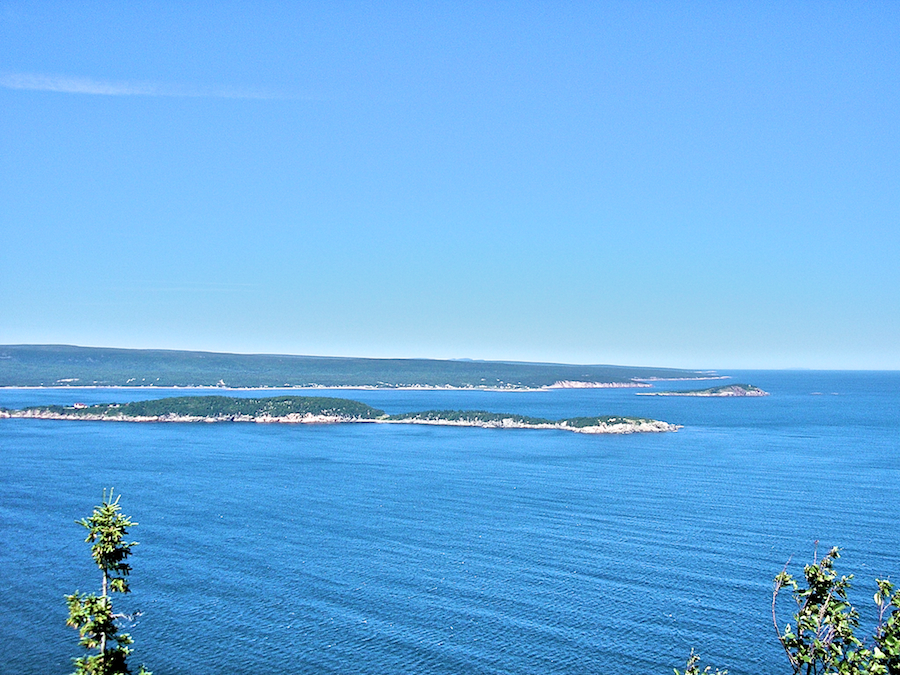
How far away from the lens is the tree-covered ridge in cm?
13000

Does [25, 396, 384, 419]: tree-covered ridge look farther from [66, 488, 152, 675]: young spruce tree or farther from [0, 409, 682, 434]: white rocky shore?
[66, 488, 152, 675]: young spruce tree

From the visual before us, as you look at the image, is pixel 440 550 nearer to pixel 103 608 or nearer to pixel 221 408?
pixel 103 608

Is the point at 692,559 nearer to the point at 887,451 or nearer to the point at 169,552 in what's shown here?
the point at 169,552

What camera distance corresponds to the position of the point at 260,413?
13362cm

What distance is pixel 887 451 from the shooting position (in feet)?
289

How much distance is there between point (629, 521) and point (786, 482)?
24.6m

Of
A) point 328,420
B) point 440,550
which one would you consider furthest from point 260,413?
point 440,550

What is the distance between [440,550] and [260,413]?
9614 centimetres

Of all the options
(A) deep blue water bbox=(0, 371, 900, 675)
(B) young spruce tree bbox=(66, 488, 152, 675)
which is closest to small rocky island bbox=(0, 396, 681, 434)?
(A) deep blue water bbox=(0, 371, 900, 675)

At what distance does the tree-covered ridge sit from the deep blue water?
4031 cm

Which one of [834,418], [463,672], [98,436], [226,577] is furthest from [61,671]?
[834,418]

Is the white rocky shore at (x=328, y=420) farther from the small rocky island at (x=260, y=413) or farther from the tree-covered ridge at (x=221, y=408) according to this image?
the tree-covered ridge at (x=221, y=408)

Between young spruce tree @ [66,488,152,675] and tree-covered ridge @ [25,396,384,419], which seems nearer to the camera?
young spruce tree @ [66,488,152,675]

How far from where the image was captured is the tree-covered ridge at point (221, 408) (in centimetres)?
13000
